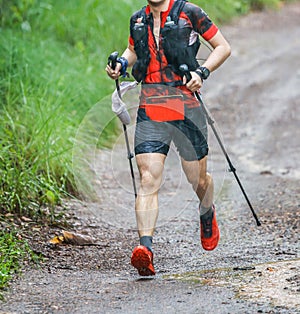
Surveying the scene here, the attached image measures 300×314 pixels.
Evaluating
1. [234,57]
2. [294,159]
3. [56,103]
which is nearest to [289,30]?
[234,57]

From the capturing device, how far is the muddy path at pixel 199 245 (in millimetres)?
4305

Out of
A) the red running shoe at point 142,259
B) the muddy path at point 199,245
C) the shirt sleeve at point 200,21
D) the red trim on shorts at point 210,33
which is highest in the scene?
the shirt sleeve at point 200,21

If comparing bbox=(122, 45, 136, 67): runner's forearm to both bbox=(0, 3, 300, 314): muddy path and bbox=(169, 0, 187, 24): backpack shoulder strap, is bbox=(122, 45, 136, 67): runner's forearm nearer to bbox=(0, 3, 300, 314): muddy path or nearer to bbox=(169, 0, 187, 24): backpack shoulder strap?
bbox=(169, 0, 187, 24): backpack shoulder strap

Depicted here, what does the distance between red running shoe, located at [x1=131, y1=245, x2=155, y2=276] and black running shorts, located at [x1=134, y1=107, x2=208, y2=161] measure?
659 millimetres

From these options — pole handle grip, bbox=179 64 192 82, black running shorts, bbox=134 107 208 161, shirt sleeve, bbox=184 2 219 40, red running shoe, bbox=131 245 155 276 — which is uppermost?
shirt sleeve, bbox=184 2 219 40

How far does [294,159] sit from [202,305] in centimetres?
577

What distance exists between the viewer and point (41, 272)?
5.13 metres

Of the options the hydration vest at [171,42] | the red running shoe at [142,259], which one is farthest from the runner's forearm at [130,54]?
the red running shoe at [142,259]

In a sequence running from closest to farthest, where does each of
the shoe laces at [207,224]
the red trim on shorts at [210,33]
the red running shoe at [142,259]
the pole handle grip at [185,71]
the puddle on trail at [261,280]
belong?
1. the puddle on trail at [261,280]
2. the red running shoe at [142,259]
3. the pole handle grip at [185,71]
4. the red trim on shorts at [210,33]
5. the shoe laces at [207,224]

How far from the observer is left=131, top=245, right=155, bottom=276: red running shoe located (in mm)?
4594

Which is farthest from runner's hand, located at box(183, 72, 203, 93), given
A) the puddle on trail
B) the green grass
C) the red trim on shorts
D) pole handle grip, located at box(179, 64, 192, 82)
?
the green grass

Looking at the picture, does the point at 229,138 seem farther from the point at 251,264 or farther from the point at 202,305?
the point at 202,305

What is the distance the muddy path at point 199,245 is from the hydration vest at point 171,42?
1342 mm

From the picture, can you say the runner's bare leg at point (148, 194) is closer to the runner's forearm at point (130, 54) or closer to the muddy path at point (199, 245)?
the muddy path at point (199, 245)
